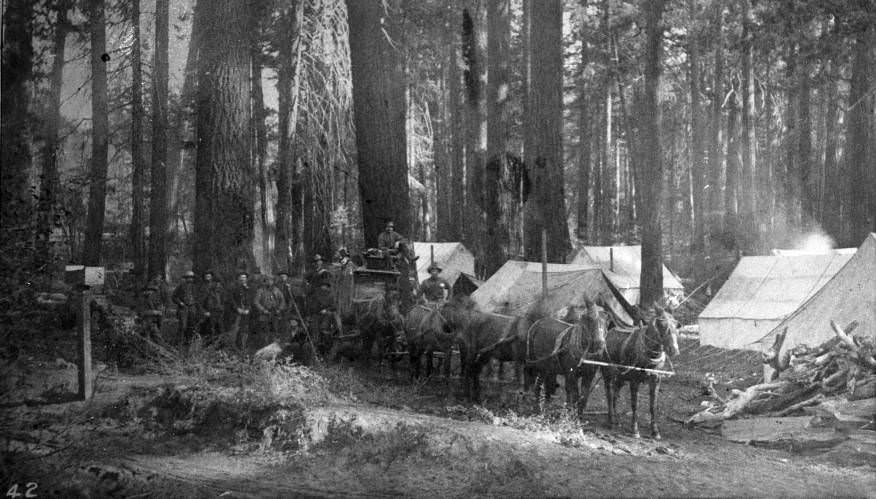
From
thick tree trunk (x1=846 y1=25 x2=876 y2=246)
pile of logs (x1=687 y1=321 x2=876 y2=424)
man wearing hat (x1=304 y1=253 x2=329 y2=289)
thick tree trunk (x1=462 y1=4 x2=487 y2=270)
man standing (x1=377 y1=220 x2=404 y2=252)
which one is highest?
thick tree trunk (x1=462 y1=4 x2=487 y2=270)

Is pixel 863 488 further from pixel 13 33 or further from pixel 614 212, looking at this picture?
pixel 614 212

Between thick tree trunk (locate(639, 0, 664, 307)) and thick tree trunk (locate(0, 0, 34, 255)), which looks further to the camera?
thick tree trunk (locate(639, 0, 664, 307))

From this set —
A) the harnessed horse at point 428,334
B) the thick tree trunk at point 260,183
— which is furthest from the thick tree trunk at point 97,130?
the harnessed horse at point 428,334

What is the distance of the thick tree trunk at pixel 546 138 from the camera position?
14633mm

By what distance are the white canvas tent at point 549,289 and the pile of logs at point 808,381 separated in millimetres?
2416

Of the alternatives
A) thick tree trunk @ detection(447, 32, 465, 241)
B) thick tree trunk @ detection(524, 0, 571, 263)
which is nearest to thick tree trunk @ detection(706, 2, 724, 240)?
thick tree trunk @ detection(524, 0, 571, 263)

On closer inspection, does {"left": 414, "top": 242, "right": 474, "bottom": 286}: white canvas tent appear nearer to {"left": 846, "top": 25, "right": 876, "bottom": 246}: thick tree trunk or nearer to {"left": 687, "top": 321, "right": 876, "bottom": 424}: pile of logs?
{"left": 687, "top": 321, "right": 876, "bottom": 424}: pile of logs

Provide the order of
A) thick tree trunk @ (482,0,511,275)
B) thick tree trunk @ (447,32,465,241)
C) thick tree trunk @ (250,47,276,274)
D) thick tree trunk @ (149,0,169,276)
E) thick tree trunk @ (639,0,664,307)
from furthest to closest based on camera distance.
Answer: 1. thick tree trunk @ (447,32,465,241)
2. thick tree trunk @ (482,0,511,275)
3. thick tree trunk @ (639,0,664,307)
4. thick tree trunk @ (250,47,276,274)
5. thick tree trunk @ (149,0,169,276)

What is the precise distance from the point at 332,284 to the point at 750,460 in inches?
286

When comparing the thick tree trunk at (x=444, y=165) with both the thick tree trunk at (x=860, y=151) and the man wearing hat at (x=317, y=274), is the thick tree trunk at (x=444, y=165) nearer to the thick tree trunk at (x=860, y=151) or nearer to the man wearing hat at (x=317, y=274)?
the man wearing hat at (x=317, y=274)

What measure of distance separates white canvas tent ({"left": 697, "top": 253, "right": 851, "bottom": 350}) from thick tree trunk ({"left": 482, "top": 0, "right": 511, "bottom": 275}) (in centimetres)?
399

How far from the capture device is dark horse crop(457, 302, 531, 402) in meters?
11.3

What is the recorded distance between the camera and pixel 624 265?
79.1 feet

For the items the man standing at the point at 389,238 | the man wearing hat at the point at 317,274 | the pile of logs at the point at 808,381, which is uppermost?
the man standing at the point at 389,238
